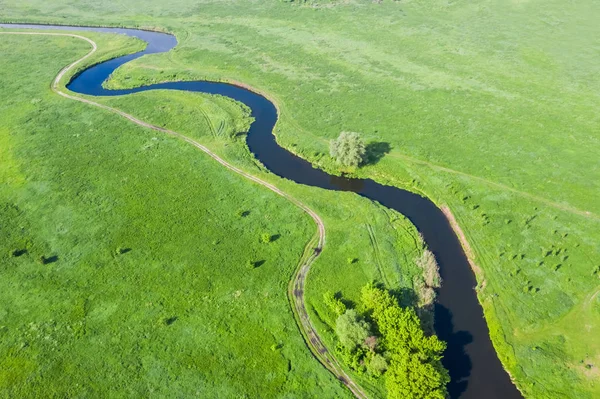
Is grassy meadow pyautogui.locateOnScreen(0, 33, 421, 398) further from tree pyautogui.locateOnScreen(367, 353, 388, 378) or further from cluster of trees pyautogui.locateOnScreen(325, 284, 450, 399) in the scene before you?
cluster of trees pyautogui.locateOnScreen(325, 284, 450, 399)

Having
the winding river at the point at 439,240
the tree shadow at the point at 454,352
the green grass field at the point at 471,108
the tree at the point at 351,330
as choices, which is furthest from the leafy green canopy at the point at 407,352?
the green grass field at the point at 471,108

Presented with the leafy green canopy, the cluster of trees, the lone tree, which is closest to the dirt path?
the cluster of trees

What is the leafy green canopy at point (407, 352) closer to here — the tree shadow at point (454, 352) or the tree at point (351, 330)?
the tree shadow at point (454, 352)

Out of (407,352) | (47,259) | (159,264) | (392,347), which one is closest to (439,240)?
(392,347)

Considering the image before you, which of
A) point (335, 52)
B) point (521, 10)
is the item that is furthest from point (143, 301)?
point (521, 10)

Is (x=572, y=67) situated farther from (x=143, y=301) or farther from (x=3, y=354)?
(x=3, y=354)
